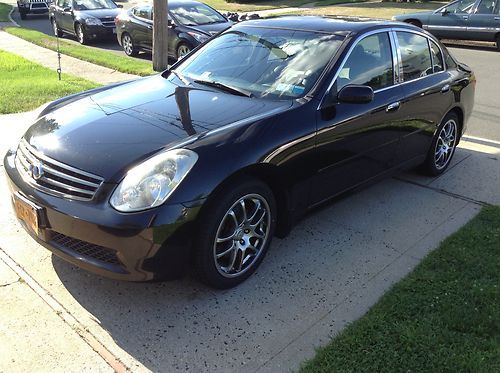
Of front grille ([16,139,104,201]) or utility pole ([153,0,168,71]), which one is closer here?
front grille ([16,139,104,201])

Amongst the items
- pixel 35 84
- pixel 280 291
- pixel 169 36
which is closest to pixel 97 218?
A: pixel 280 291

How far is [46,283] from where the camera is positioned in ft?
10.8

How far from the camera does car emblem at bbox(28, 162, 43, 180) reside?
3.08 meters

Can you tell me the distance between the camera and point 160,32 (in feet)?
32.0

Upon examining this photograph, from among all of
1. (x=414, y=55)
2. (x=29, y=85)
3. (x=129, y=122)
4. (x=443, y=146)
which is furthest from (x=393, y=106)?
(x=29, y=85)

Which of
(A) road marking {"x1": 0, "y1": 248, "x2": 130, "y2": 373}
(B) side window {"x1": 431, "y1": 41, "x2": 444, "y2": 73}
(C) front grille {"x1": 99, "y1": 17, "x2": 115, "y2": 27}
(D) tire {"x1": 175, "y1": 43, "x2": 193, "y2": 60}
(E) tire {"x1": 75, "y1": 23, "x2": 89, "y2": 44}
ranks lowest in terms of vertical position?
(E) tire {"x1": 75, "y1": 23, "x2": 89, "y2": 44}

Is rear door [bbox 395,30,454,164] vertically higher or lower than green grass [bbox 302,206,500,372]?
higher

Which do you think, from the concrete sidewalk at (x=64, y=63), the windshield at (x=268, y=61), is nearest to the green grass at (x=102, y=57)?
the concrete sidewalk at (x=64, y=63)

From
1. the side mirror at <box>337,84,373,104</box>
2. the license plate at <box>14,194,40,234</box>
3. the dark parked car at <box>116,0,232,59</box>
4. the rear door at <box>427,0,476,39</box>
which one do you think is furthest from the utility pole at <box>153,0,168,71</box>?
the rear door at <box>427,0,476,39</box>

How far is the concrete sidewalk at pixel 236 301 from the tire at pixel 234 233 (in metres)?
0.15

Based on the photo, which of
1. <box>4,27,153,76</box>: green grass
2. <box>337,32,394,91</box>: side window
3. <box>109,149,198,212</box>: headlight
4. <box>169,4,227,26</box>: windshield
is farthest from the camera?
<box>169,4,227,26</box>: windshield

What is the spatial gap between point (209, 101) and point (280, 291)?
1443mm

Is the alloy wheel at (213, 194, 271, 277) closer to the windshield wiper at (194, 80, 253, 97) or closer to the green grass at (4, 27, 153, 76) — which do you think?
the windshield wiper at (194, 80, 253, 97)

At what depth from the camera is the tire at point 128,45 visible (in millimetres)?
12664
